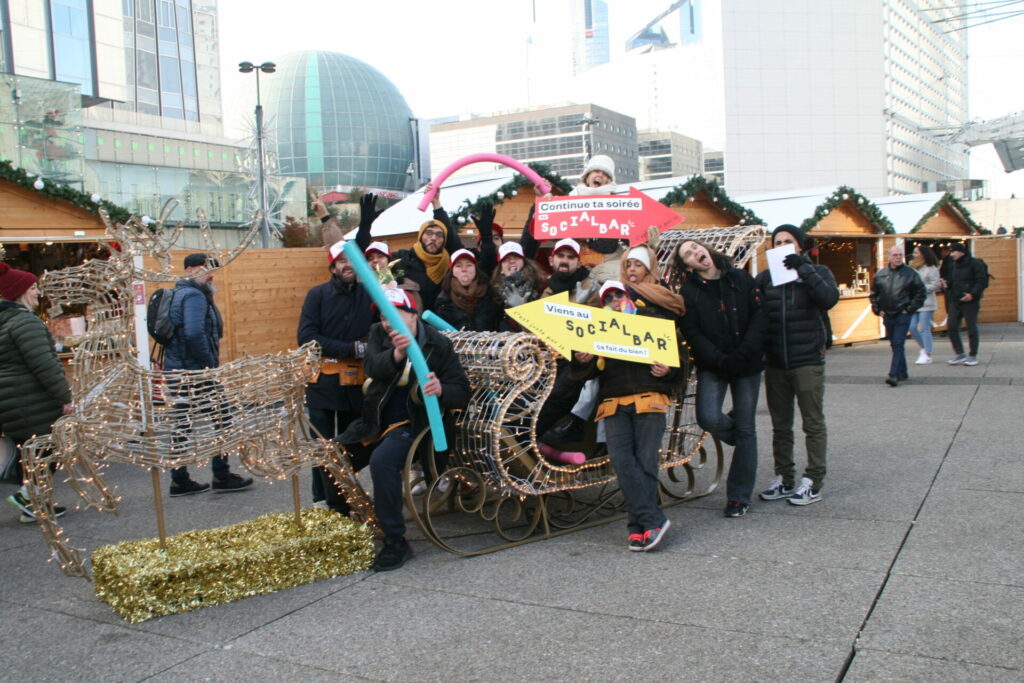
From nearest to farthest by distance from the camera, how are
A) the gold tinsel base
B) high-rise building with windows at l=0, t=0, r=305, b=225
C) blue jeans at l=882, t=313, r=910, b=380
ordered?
the gold tinsel base
blue jeans at l=882, t=313, r=910, b=380
high-rise building with windows at l=0, t=0, r=305, b=225

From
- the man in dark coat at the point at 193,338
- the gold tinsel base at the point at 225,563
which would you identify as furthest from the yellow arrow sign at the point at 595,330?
the man in dark coat at the point at 193,338

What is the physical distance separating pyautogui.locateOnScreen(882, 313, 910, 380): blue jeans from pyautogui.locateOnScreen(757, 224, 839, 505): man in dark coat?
6230 mm

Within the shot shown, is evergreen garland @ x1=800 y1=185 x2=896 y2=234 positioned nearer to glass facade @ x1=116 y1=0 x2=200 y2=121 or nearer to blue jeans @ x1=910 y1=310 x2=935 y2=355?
blue jeans @ x1=910 y1=310 x2=935 y2=355

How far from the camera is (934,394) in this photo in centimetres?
1073

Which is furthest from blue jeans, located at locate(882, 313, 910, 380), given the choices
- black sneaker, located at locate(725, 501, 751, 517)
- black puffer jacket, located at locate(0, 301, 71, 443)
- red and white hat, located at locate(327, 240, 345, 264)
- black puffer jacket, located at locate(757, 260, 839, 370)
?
black puffer jacket, located at locate(0, 301, 71, 443)

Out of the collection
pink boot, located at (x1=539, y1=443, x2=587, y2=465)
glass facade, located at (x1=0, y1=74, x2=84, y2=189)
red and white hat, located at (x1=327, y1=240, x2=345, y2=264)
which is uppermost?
glass facade, located at (x1=0, y1=74, x2=84, y2=189)

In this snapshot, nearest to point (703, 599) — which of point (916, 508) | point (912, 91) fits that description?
point (916, 508)

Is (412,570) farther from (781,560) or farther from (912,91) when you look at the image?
(912,91)

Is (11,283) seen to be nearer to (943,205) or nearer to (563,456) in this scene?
(563,456)

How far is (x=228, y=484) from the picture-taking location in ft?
24.0

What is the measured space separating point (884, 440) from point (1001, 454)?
1073mm

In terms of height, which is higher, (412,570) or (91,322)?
(91,322)

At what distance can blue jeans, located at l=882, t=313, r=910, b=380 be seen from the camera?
11.7 metres

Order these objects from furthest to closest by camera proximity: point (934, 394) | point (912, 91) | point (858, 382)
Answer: point (912, 91) → point (858, 382) → point (934, 394)
